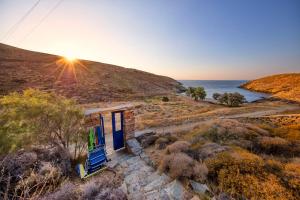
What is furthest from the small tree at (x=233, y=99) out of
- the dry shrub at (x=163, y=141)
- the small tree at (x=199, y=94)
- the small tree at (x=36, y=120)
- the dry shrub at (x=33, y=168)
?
the dry shrub at (x=33, y=168)

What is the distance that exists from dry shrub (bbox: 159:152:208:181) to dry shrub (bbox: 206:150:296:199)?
383 millimetres

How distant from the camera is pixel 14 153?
17.8 ft

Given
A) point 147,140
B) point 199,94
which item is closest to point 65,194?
point 147,140

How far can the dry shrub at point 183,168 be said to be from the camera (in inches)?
186

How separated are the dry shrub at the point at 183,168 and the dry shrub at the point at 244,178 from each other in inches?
15.1

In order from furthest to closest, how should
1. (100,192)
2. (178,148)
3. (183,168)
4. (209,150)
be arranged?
(178,148) → (209,150) → (183,168) → (100,192)

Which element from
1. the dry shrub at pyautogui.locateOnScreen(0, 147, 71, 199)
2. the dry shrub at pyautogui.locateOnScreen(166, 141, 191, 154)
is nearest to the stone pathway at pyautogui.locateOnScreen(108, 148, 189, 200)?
the dry shrub at pyautogui.locateOnScreen(166, 141, 191, 154)

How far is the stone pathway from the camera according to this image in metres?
4.26

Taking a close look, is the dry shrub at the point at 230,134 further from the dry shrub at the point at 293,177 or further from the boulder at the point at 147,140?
the boulder at the point at 147,140

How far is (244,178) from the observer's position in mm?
4297

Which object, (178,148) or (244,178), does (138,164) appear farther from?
(244,178)

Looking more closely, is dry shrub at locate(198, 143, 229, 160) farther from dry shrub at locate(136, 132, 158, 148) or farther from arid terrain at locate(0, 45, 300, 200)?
dry shrub at locate(136, 132, 158, 148)

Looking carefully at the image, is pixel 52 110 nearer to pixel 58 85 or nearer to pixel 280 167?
pixel 280 167

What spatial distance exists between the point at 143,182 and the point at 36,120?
425 centimetres
